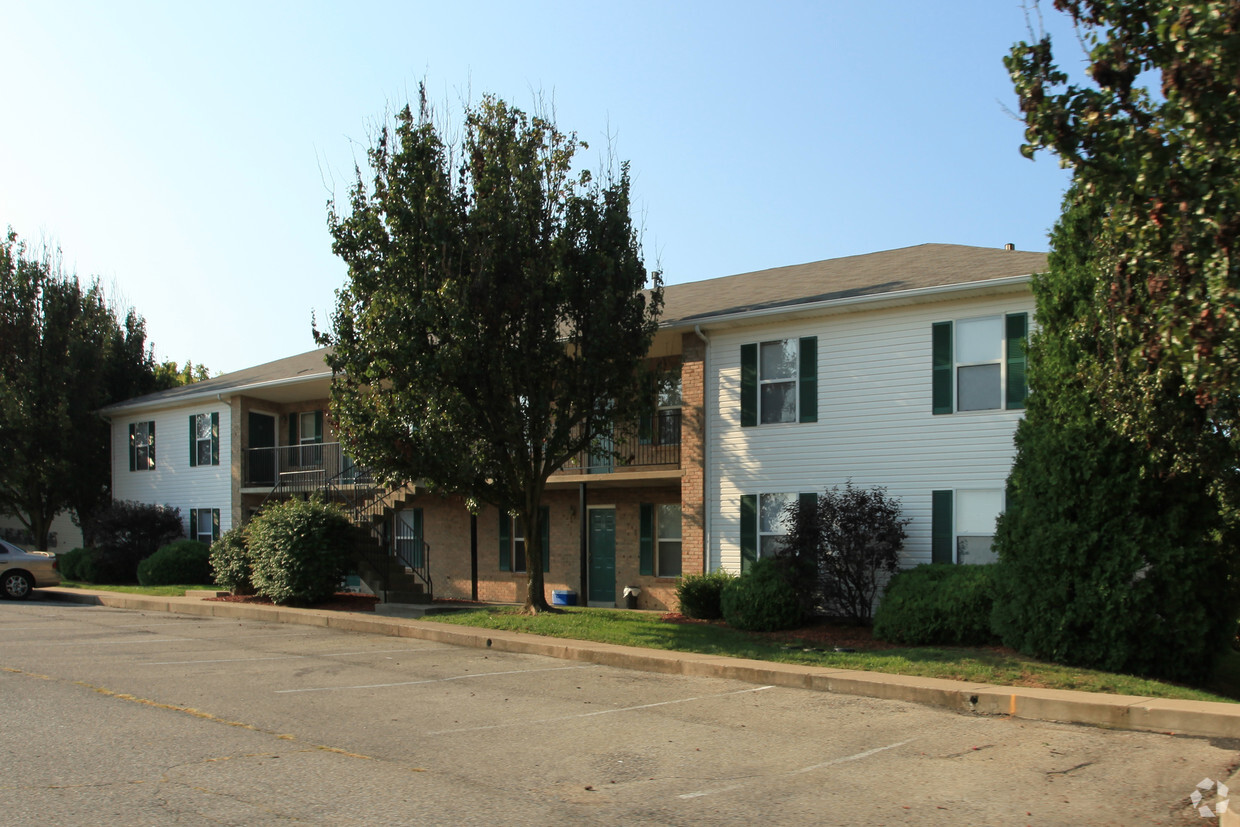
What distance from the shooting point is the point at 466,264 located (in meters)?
15.9

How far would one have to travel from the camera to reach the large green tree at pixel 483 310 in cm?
1539

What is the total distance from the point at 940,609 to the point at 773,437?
17.1 feet

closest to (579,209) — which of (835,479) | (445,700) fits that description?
(835,479)

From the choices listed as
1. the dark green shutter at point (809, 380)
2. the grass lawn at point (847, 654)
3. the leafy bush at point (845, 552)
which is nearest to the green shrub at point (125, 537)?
the grass lawn at point (847, 654)

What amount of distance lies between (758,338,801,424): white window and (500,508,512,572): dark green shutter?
814 cm

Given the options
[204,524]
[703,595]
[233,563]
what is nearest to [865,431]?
[703,595]

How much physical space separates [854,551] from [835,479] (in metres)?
1.91

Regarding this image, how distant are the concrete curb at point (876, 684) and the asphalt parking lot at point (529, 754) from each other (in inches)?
10.0

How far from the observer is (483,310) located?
15.8 metres

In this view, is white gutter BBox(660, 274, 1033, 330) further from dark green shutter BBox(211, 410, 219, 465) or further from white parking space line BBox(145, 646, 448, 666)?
dark green shutter BBox(211, 410, 219, 465)

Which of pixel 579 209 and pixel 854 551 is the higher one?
pixel 579 209

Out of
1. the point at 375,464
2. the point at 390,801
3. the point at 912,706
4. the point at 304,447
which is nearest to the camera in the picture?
the point at 390,801

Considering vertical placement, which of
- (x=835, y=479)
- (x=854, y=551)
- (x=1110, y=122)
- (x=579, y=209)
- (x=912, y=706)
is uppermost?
(x=579, y=209)

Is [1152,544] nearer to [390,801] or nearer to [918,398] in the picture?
[918,398]
